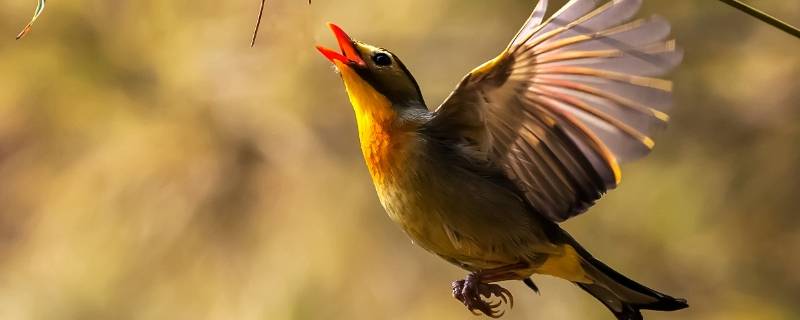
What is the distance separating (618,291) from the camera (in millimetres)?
2555

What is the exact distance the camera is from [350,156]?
234 inches

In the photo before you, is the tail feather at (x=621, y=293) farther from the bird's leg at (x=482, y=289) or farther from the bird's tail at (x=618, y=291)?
the bird's leg at (x=482, y=289)

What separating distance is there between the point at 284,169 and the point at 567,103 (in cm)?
390

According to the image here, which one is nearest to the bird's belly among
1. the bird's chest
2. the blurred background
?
the bird's chest

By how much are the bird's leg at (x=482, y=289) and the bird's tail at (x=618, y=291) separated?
0.22 meters

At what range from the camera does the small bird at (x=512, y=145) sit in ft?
6.52

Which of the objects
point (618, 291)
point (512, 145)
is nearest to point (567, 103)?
point (512, 145)

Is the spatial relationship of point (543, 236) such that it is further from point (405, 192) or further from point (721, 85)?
point (721, 85)

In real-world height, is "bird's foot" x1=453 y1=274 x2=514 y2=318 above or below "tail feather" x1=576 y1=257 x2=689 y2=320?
above

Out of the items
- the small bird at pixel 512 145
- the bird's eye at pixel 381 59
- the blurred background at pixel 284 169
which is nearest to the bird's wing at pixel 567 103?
the small bird at pixel 512 145

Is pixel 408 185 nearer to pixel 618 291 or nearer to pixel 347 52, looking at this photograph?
pixel 347 52

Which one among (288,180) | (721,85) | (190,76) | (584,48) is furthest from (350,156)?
(584,48)

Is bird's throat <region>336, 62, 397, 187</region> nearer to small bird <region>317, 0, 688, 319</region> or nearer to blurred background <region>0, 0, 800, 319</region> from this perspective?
small bird <region>317, 0, 688, 319</region>

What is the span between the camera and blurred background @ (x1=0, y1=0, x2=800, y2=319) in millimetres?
5781
